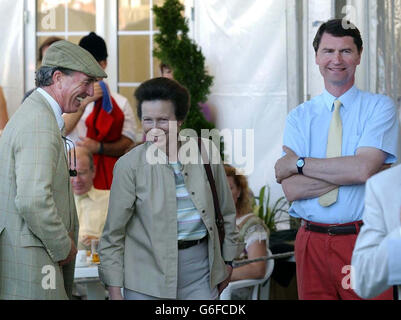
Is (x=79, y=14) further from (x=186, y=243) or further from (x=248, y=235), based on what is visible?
(x=186, y=243)

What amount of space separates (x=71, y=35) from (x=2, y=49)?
637mm

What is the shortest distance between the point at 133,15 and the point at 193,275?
14.6 feet

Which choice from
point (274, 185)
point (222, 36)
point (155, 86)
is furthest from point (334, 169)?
point (222, 36)

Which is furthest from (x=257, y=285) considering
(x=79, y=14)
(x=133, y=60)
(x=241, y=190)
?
(x=79, y=14)

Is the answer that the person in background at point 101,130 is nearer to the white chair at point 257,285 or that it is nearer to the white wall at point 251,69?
the white wall at point 251,69

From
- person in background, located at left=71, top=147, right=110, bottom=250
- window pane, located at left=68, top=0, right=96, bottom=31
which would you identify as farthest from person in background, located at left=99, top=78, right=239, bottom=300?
window pane, located at left=68, top=0, right=96, bottom=31

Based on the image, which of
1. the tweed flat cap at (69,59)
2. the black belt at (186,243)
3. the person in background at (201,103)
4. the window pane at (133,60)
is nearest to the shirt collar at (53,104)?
the tweed flat cap at (69,59)

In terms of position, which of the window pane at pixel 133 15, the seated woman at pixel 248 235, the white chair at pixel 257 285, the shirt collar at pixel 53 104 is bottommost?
the white chair at pixel 257 285

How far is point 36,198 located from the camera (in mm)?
3279

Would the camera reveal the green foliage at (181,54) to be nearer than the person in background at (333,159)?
No

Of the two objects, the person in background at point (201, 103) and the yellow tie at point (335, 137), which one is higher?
the person in background at point (201, 103)

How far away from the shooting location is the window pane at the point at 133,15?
7.77m

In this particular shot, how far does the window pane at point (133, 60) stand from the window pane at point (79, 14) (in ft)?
1.17

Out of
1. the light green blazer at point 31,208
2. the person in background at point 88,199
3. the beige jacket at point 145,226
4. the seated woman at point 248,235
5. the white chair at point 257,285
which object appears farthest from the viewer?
the person in background at point 88,199
